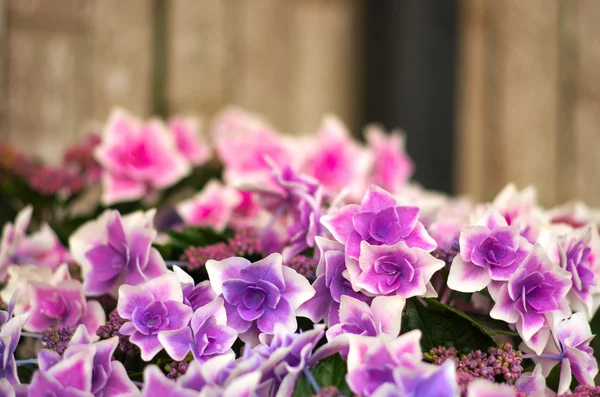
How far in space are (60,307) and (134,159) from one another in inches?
16.8

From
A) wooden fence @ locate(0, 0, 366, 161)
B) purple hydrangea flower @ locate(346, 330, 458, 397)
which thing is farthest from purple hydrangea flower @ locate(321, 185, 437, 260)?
wooden fence @ locate(0, 0, 366, 161)

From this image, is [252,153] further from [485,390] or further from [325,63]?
[325,63]

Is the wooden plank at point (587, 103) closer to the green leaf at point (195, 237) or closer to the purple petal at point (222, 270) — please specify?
the green leaf at point (195, 237)

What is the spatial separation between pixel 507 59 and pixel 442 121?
0.31 meters

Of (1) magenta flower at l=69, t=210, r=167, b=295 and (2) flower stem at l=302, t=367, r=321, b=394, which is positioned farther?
(1) magenta flower at l=69, t=210, r=167, b=295

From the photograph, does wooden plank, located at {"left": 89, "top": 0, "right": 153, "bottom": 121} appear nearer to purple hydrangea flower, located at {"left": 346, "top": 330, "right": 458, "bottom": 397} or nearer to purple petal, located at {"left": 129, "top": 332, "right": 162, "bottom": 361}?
purple petal, located at {"left": 129, "top": 332, "right": 162, "bottom": 361}

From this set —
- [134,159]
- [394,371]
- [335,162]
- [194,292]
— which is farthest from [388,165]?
[394,371]

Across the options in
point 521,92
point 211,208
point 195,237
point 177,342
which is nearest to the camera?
point 177,342

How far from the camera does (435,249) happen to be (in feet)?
1.89

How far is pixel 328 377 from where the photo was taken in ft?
1.56

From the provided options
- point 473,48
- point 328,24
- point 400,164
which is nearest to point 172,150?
point 400,164

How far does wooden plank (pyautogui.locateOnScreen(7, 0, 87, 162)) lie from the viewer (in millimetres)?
1413

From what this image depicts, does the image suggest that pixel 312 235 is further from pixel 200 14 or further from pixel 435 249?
pixel 200 14

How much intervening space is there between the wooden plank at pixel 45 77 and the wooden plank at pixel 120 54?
3 centimetres
